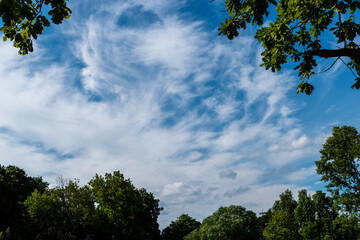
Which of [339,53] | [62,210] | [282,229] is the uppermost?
[62,210]

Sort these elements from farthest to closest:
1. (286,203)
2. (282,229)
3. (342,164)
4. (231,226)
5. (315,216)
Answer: (286,203)
(315,216)
(231,226)
(282,229)
(342,164)

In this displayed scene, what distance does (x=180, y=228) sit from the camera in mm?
83875

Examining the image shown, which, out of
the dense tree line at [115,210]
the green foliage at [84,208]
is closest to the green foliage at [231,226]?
the dense tree line at [115,210]

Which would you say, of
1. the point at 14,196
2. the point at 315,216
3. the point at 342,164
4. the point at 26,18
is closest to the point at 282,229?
the point at 342,164

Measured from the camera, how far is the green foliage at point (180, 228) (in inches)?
3201

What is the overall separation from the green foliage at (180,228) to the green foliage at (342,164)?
2392 inches

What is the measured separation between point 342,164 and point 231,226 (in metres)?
32.5

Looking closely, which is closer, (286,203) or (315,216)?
(315,216)

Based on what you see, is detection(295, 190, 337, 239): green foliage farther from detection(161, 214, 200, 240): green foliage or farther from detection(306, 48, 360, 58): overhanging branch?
detection(306, 48, 360, 58): overhanging branch

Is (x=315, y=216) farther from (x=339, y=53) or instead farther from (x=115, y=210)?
(x=339, y=53)

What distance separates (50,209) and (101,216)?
7294mm

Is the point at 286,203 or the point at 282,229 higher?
the point at 286,203

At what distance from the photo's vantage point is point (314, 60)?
739 cm

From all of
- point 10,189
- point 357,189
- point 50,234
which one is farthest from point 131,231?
point 357,189
